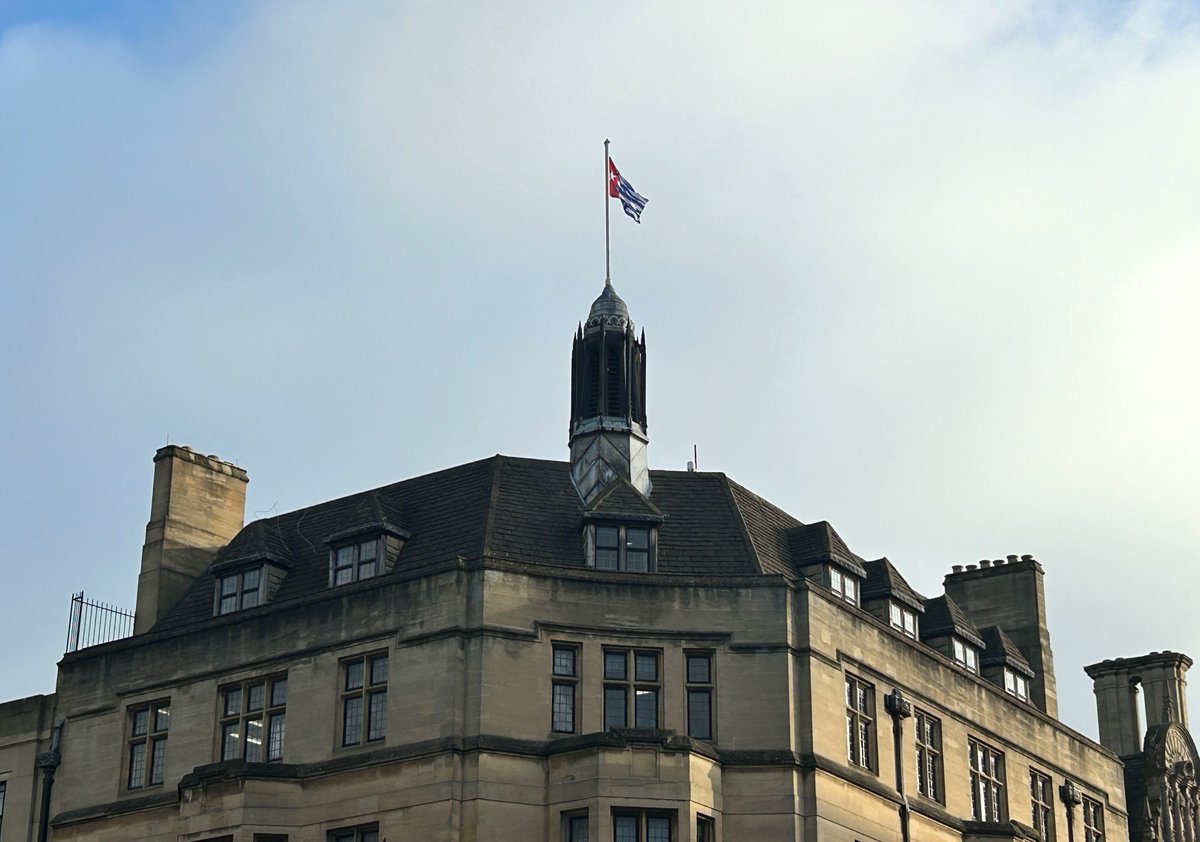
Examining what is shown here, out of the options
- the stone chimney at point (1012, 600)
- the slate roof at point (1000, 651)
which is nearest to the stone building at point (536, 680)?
the slate roof at point (1000, 651)

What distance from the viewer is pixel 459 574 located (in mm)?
55812

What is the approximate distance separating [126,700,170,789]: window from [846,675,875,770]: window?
1686cm

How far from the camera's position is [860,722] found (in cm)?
5819

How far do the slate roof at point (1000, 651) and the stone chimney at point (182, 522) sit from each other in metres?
21.2

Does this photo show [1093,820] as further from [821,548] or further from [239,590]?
[239,590]

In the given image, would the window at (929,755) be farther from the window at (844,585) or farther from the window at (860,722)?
the window at (844,585)

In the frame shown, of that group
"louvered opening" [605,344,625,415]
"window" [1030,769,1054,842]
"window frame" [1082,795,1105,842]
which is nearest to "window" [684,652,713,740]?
"louvered opening" [605,344,625,415]

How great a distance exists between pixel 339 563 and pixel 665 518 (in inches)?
324

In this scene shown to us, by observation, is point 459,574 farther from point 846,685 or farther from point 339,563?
point 846,685

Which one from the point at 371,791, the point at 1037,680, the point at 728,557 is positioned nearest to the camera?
the point at 371,791

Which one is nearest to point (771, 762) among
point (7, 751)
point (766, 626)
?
point (766, 626)

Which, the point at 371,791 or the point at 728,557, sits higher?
the point at 728,557

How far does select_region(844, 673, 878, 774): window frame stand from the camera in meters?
57.6

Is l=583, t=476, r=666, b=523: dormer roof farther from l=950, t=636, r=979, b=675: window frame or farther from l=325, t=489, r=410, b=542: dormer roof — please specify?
l=950, t=636, r=979, b=675: window frame
